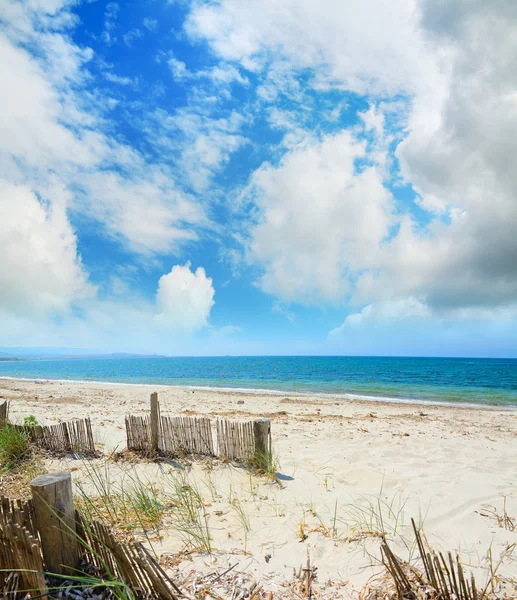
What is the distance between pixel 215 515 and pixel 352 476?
8.20ft

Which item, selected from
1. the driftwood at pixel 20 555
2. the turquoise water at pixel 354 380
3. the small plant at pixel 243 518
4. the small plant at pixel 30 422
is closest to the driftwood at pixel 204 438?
the small plant at pixel 243 518

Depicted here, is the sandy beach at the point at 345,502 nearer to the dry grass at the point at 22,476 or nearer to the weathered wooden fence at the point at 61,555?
the dry grass at the point at 22,476

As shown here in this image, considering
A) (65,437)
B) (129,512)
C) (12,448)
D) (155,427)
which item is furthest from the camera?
(65,437)

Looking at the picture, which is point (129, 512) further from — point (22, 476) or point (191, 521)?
point (22, 476)

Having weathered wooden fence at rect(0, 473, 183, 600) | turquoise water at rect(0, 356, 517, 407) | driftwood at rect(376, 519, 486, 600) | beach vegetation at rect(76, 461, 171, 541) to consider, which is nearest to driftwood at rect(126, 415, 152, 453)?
beach vegetation at rect(76, 461, 171, 541)

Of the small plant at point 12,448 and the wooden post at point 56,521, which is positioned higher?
the wooden post at point 56,521

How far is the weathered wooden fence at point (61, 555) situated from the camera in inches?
88.4

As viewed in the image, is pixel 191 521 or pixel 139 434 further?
pixel 139 434

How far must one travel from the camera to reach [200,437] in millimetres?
6055

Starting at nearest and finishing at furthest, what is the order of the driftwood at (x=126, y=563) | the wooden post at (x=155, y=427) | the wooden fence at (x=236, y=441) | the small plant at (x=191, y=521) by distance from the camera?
the driftwood at (x=126, y=563), the small plant at (x=191, y=521), the wooden fence at (x=236, y=441), the wooden post at (x=155, y=427)

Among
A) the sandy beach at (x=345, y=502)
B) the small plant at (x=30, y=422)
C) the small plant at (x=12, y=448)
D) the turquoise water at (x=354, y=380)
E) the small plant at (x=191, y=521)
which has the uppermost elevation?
the small plant at (x=30, y=422)

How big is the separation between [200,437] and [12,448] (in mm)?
3059

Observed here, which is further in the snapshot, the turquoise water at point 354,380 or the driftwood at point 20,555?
the turquoise water at point 354,380

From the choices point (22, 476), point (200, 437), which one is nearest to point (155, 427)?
point (200, 437)
